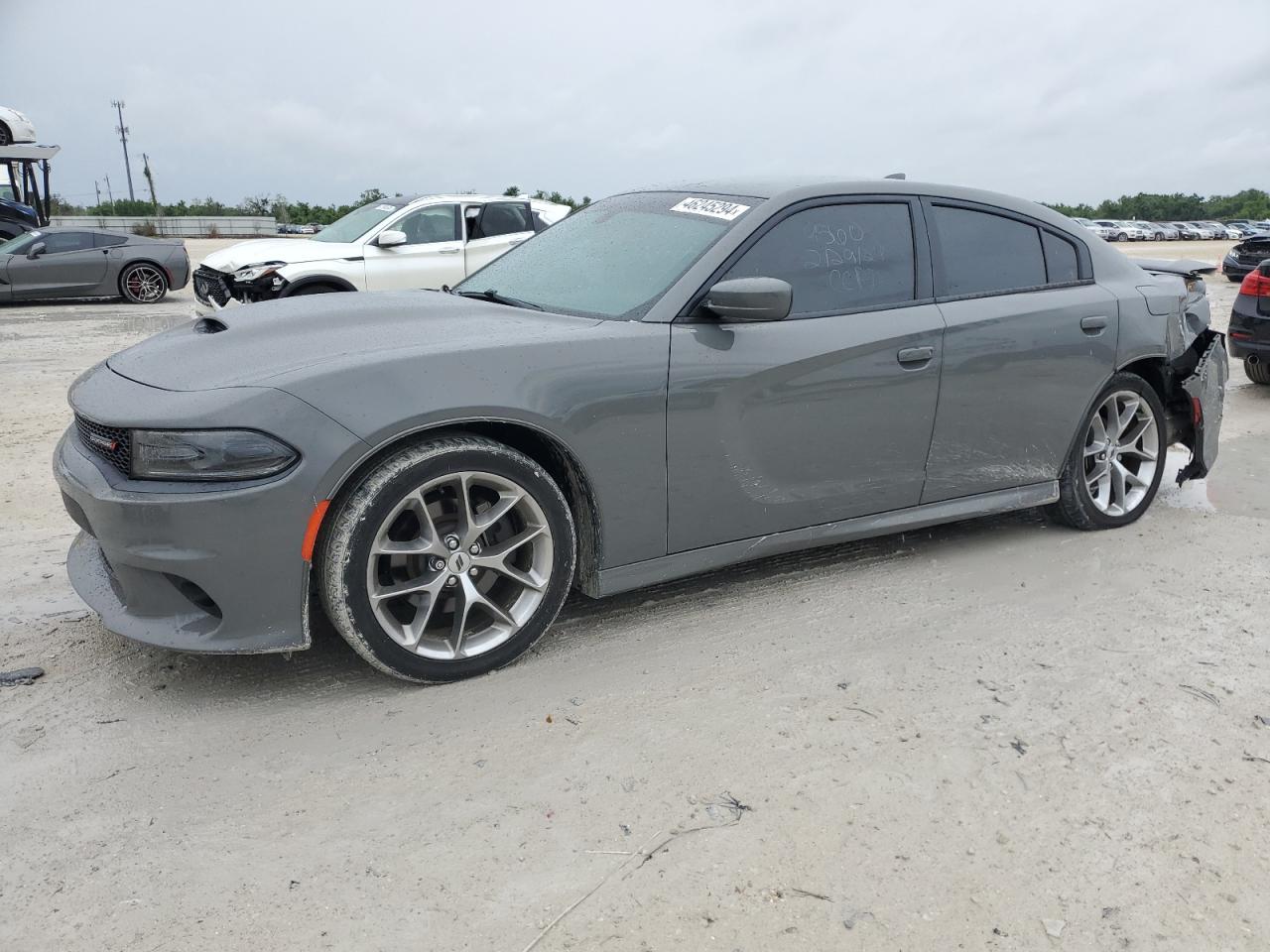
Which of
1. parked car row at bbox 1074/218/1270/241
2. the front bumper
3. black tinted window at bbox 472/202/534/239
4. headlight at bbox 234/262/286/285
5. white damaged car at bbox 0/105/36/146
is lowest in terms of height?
the front bumper

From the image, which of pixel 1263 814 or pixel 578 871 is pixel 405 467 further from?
pixel 1263 814

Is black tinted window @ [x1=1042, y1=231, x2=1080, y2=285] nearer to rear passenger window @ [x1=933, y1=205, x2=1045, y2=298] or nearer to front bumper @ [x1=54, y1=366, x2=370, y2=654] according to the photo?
rear passenger window @ [x1=933, y1=205, x2=1045, y2=298]

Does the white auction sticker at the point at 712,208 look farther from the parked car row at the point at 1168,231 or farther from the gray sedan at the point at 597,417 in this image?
the parked car row at the point at 1168,231

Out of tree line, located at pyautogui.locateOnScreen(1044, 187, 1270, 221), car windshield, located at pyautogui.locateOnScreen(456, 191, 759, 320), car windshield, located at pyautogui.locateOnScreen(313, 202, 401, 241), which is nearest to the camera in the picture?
car windshield, located at pyautogui.locateOnScreen(456, 191, 759, 320)

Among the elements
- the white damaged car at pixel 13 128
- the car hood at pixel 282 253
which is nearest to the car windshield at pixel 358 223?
the car hood at pixel 282 253

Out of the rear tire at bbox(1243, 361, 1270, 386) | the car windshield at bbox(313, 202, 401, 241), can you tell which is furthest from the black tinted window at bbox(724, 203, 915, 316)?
the car windshield at bbox(313, 202, 401, 241)

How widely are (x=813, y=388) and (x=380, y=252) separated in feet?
26.6

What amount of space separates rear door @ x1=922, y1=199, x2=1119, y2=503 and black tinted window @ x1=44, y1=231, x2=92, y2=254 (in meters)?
13.9

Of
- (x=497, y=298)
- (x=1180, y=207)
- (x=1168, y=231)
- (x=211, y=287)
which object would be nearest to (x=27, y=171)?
(x=211, y=287)

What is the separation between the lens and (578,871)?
2322mm

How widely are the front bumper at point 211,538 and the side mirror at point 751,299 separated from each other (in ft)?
4.16

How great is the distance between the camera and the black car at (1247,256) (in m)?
17.5

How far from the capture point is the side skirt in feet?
11.3

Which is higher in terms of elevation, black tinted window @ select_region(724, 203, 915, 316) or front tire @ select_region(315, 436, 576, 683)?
black tinted window @ select_region(724, 203, 915, 316)
